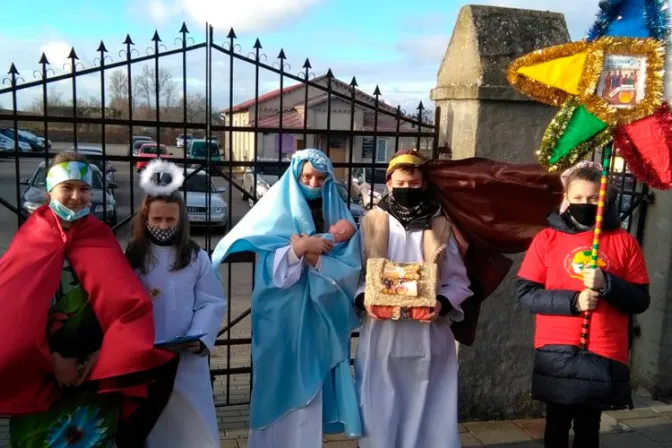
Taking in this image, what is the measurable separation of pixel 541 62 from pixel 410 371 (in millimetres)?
1712

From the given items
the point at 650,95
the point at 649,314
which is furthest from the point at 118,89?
the point at 649,314

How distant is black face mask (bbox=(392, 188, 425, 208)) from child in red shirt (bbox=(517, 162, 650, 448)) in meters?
0.64

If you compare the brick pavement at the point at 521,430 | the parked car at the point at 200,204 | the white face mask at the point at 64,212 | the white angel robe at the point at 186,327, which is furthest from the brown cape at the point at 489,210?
the parked car at the point at 200,204

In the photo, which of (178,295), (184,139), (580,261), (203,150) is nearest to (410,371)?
(580,261)

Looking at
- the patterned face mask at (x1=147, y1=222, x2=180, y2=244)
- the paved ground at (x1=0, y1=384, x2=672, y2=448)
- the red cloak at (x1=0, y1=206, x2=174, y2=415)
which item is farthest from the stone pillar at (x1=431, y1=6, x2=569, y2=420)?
the red cloak at (x1=0, y1=206, x2=174, y2=415)

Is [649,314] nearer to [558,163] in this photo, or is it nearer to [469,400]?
[469,400]

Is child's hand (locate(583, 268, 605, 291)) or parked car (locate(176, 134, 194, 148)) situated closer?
child's hand (locate(583, 268, 605, 291))

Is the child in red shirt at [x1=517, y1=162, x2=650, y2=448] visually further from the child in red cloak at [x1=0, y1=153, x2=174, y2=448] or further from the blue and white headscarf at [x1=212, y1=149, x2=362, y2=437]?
the child in red cloak at [x1=0, y1=153, x2=174, y2=448]

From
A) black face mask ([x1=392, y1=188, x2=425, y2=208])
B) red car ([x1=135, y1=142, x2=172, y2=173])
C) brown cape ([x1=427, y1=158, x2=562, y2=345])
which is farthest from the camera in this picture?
red car ([x1=135, y1=142, x2=172, y2=173])

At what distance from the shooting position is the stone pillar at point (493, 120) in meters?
3.89

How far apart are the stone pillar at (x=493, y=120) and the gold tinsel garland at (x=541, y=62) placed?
84 centimetres

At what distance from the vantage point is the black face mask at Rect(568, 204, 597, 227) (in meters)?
2.86

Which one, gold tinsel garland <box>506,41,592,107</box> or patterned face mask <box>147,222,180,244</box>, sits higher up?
gold tinsel garland <box>506,41,592,107</box>

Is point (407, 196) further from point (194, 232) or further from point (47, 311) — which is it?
point (194, 232)
